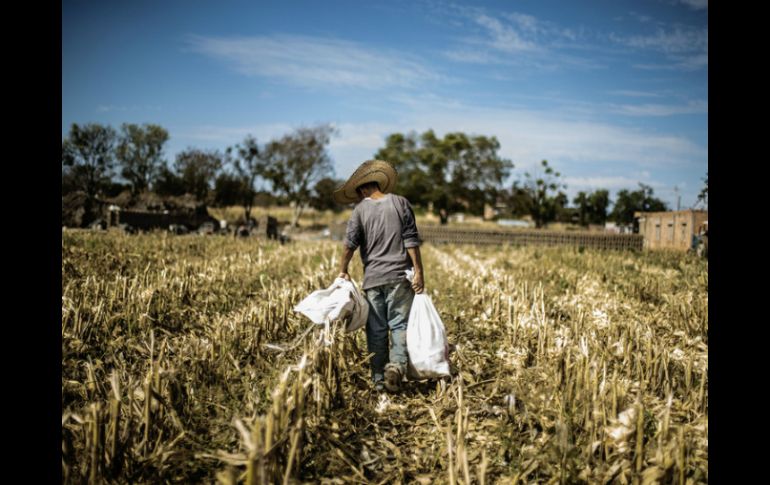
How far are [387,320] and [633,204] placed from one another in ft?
355

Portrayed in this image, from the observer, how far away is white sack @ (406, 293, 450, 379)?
4055 mm

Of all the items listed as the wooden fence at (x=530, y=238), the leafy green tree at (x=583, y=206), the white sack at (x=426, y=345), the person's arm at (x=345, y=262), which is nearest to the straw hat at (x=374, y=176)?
the person's arm at (x=345, y=262)

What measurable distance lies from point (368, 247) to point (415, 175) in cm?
5129

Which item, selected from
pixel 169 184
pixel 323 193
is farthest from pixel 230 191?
pixel 323 193

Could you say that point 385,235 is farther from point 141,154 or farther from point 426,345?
point 141,154

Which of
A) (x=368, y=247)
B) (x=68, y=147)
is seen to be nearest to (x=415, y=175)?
(x=68, y=147)

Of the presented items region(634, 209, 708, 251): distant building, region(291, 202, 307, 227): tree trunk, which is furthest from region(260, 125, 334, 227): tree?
region(634, 209, 708, 251): distant building

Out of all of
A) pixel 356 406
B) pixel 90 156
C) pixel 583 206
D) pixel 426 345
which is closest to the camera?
pixel 356 406

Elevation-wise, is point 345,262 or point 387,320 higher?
point 345,262

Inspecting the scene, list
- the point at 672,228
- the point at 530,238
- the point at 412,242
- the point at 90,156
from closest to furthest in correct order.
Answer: the point at 412,242
the point at 530,238
the point at 672,228
the point at 90,156

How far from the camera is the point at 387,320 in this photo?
440 centimetres
